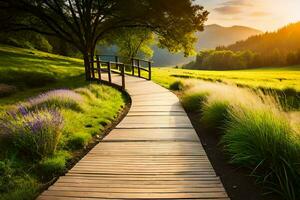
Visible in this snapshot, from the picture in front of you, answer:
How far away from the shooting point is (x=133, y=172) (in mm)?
5559

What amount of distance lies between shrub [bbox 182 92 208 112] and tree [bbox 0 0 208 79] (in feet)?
32.7

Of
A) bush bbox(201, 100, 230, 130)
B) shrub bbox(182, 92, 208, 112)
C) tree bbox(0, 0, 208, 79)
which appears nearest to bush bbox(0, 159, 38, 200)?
bush bbox(201, 100, 230, 130)

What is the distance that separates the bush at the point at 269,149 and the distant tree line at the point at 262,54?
99.8 meters

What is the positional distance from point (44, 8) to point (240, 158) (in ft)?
66.6

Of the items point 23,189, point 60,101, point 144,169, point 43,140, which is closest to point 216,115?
point 144,169

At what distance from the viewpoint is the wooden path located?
4.71 metres

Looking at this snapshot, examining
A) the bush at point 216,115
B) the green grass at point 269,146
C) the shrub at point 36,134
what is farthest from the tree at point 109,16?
the green grass at point 269,146

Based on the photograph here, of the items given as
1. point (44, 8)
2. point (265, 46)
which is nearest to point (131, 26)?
point (44, 8)

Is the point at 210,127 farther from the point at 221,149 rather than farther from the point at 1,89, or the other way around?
the point at 1,89

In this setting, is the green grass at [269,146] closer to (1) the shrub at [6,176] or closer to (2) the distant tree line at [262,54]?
(1) the shrub at [6,176]

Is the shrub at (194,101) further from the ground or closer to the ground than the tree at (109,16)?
closer to the ground

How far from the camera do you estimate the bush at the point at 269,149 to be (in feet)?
15.2

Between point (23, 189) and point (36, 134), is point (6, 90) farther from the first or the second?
point (23, 189)

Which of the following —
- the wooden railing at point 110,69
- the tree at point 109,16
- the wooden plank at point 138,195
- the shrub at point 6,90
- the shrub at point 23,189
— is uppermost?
the tree at point 109,16
